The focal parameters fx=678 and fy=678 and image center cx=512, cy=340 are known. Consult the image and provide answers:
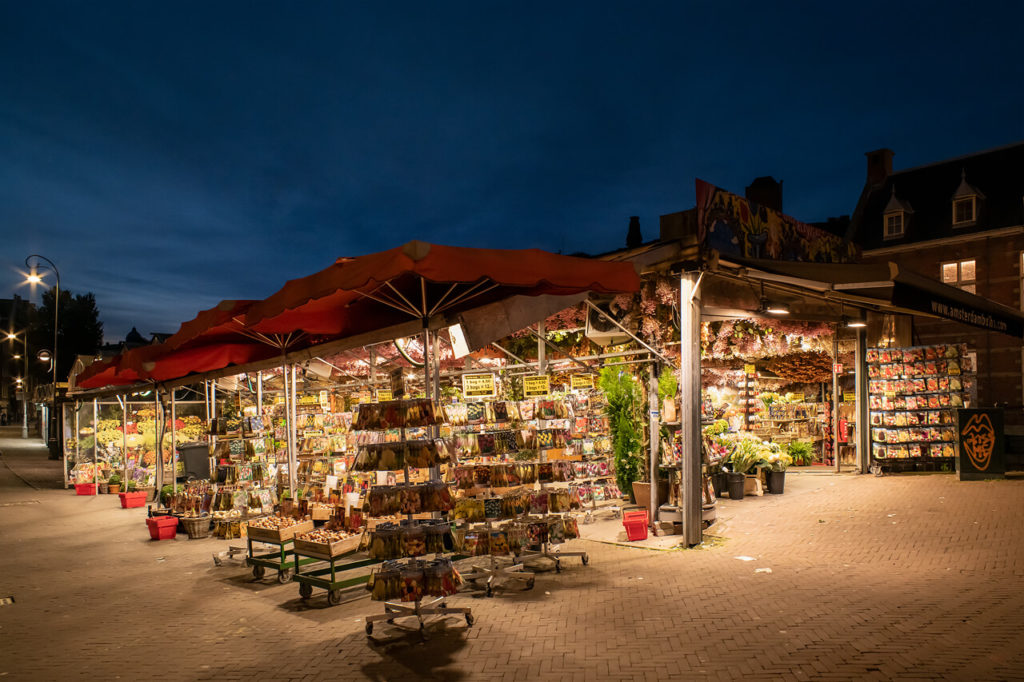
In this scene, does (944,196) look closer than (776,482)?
No

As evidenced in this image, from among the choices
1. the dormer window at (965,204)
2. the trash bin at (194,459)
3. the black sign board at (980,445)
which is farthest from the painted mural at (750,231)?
the trash bin at (194,459)

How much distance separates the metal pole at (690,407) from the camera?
8922mm

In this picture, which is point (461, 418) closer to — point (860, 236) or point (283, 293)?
point (283, 293)

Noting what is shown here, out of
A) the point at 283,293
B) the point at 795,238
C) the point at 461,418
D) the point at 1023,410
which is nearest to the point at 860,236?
the point at 1023,410

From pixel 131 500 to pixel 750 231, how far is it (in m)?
15.1

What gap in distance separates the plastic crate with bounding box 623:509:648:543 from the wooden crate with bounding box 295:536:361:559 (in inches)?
155

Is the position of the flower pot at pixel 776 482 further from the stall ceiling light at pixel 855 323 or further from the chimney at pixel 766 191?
the chimney at pixel 766 191

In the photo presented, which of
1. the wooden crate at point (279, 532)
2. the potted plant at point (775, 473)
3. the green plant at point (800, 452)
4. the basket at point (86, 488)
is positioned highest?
the wooden crate at point (279, 532)

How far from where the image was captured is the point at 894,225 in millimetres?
26328

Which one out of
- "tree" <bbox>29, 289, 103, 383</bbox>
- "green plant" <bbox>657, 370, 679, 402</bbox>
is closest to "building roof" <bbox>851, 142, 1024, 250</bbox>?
"green plant" <bbox>657, 370, 679, 402</bbox>

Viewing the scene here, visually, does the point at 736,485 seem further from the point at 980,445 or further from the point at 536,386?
the point at 536,386

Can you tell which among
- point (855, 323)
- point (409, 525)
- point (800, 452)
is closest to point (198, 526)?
point (409, 525)

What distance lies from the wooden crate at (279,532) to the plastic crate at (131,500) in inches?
386

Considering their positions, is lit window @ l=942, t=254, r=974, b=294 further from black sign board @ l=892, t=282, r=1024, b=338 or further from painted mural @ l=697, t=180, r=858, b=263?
painted mural @ l=697, t=180, r=858, b=263
